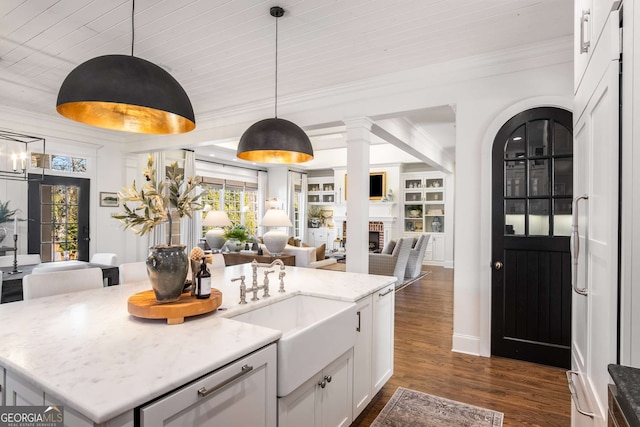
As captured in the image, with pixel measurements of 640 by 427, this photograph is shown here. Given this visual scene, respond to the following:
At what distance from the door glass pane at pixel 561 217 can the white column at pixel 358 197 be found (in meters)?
1.79

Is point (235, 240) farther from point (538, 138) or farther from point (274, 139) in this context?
point (538, 138)

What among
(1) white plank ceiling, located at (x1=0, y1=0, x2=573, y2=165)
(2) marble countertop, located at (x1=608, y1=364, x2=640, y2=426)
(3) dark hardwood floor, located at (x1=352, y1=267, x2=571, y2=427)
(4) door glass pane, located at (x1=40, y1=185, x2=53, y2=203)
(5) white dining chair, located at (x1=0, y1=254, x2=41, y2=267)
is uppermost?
(1) white plank ceiling, located at (x1=0, y1=0, x2=573, y2=165)

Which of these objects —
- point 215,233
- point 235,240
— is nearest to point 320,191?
point 235,240

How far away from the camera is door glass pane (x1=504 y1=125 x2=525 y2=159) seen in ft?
10.7

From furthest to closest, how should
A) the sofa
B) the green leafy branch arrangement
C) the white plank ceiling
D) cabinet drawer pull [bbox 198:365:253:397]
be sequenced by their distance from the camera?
the sofa
the white plank ceiling
the green leafy branch arrangement
cabinet drawer pull [bbox 198:365:253:397]

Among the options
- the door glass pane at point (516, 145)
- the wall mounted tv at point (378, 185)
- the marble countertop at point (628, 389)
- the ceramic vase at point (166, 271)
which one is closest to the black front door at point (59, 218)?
the ceramic vase at point (166, 271)

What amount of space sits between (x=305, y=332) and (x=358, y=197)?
258 cm

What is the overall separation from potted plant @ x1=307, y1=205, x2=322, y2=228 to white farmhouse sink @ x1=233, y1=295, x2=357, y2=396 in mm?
9112

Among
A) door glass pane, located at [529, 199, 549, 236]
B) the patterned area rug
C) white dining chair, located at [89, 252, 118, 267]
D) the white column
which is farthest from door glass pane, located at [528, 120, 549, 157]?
white dining chair, located at [89, 252, 118, 267]

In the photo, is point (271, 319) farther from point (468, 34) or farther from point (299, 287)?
point (468, 34)

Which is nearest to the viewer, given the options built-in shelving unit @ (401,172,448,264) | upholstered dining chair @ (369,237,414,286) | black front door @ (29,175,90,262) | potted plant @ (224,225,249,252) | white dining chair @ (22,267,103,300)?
white dining chair @ (22,267,103,300)

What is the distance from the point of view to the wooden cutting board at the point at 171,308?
163 centimetres

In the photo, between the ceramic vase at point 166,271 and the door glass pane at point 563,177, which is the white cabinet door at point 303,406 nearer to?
the ceramic vase at point 166,271

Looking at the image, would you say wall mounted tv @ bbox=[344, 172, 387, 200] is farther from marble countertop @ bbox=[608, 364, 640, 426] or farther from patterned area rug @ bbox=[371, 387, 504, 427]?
marble countertop @ bbox=[608, 364, 640, 426]
